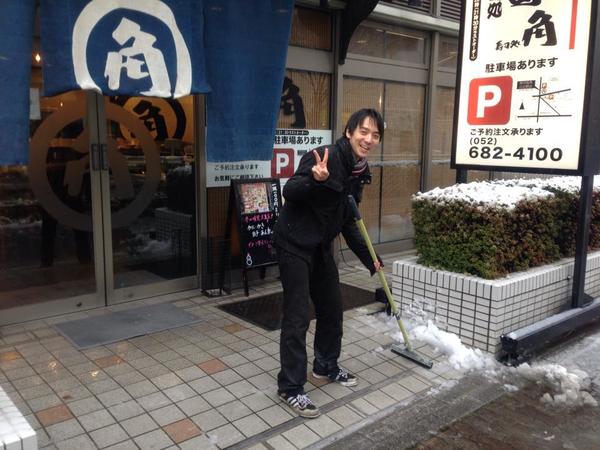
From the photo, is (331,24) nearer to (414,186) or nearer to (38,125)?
(414,186)

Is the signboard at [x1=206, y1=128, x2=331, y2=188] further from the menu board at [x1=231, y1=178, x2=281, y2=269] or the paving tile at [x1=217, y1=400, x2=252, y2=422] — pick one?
the paving tile at [x1=217, y1=400, x2=252, y2=422]

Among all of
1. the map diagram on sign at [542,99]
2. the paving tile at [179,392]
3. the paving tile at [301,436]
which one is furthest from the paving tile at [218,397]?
the map diagram on sign at [542,99]

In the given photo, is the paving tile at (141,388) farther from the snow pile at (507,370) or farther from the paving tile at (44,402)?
the snow pile at (507,370)

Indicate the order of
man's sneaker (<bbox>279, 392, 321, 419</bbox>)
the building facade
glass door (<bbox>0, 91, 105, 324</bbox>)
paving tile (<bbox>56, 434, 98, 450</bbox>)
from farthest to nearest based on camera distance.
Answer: the building facade < glass door (<bbox>0, 91, 105, 324</bbox>) < man's sneaker (<bbox>279, 392, 321, 419</bbox>) < paving tile (<bbox>56, 434, 98, 450</bbox>)

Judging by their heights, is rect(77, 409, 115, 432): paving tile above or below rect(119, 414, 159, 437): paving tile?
above

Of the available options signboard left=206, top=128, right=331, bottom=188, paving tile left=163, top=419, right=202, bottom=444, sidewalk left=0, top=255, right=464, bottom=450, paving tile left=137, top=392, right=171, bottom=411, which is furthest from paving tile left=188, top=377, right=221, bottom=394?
signboard left=206, top=128, right=331, bottom=188

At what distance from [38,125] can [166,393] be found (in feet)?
9.86

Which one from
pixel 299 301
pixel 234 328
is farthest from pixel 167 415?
pixel 234 328

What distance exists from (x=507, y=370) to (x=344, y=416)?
1735 mm

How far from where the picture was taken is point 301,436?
358 cm

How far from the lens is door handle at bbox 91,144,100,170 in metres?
5.61

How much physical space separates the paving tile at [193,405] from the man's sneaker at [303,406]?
615mm

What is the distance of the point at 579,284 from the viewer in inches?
213

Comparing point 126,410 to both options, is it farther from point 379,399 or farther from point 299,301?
point 379,399
